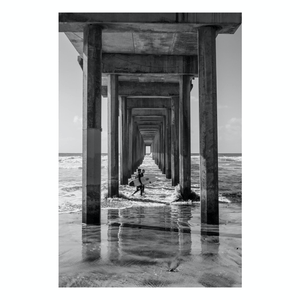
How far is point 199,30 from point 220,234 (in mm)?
5948

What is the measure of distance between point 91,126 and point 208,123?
11.3 feet

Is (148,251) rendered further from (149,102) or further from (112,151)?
(149,102)

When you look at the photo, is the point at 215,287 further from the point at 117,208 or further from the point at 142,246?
the point at 117,208

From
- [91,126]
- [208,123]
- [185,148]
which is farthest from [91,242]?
[185,148]

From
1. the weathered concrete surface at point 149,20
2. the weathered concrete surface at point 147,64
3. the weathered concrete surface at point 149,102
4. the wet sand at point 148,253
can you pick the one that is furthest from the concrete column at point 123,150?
the weathered concrete surface at point 149,20

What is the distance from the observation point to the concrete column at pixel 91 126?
8500mm

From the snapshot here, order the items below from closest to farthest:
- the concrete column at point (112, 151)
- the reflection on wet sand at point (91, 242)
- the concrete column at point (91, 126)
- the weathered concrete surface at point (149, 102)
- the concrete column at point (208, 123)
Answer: the reflection on wet sand at point (91, 242) < the concrete column at point (91, 126) < the concrete column at point (208, 123) < the concrete column at point (112, 151) < the weathered concrete surface at point (149, 102)

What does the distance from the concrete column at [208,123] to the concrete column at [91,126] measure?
10.1 ft

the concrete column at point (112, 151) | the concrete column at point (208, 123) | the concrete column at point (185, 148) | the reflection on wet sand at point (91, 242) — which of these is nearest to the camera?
the reflection on wet sand at point (91, 242)

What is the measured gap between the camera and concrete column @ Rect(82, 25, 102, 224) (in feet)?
27.9

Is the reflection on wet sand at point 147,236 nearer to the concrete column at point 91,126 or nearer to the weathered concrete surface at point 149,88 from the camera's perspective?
the concrete column at point 91,126

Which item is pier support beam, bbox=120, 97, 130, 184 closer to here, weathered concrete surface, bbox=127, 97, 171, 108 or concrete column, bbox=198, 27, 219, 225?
weathered concrete surface, bbox=127, 97, 171, 108

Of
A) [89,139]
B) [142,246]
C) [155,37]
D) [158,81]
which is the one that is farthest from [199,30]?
[158,81]

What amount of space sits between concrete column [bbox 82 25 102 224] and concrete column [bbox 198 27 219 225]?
3084mm
